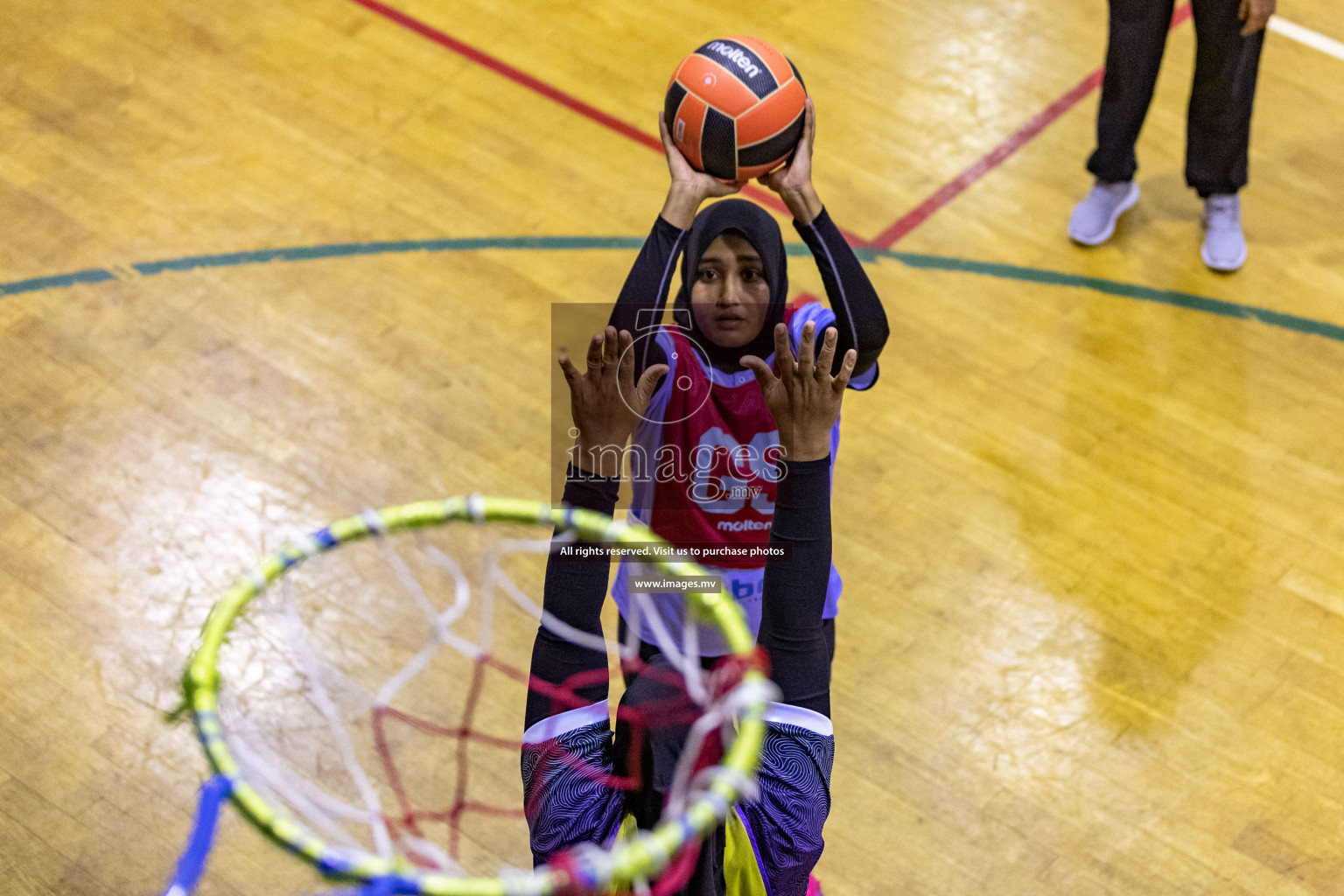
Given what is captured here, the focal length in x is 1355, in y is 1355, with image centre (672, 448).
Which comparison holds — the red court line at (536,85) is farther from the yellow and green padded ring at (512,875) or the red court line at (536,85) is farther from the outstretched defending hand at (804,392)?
the yellow and green padded ring at (512,875)

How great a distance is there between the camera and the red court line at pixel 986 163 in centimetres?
445

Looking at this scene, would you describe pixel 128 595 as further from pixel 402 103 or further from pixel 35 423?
pixel 402 103

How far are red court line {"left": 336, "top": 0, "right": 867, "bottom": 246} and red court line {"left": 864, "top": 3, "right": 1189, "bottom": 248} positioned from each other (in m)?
0.14

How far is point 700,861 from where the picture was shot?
185 cm

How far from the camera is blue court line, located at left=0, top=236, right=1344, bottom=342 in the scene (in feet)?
13.7

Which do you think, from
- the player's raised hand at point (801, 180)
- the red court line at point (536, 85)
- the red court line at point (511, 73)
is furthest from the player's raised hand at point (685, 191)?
the red court line at point (511, 73)

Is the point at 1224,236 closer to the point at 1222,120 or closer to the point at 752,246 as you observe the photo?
the point at 1222,120

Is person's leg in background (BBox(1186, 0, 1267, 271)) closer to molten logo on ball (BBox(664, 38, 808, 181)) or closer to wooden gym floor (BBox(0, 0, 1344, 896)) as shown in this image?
wooden gym floor (BBox(0, 0, 1344, 896))

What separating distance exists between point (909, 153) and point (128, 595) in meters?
2.90

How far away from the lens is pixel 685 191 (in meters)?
2.52

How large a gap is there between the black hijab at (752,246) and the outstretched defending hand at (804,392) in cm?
55

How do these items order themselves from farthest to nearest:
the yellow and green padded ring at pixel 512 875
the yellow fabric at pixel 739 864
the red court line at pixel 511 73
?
the red court line at pixel 511 73, the yellow fabric at pixel 739 864, the yellow and green padded ring at pixel 512 875

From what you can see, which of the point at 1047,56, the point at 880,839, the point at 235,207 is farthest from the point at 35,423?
the point at 1047,56

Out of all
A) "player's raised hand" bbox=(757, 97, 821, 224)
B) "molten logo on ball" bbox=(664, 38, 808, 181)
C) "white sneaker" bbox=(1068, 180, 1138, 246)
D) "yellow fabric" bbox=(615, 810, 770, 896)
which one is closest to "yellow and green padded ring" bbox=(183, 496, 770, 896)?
"yellow fabric" bbox=(615, 810, 770, 896)
